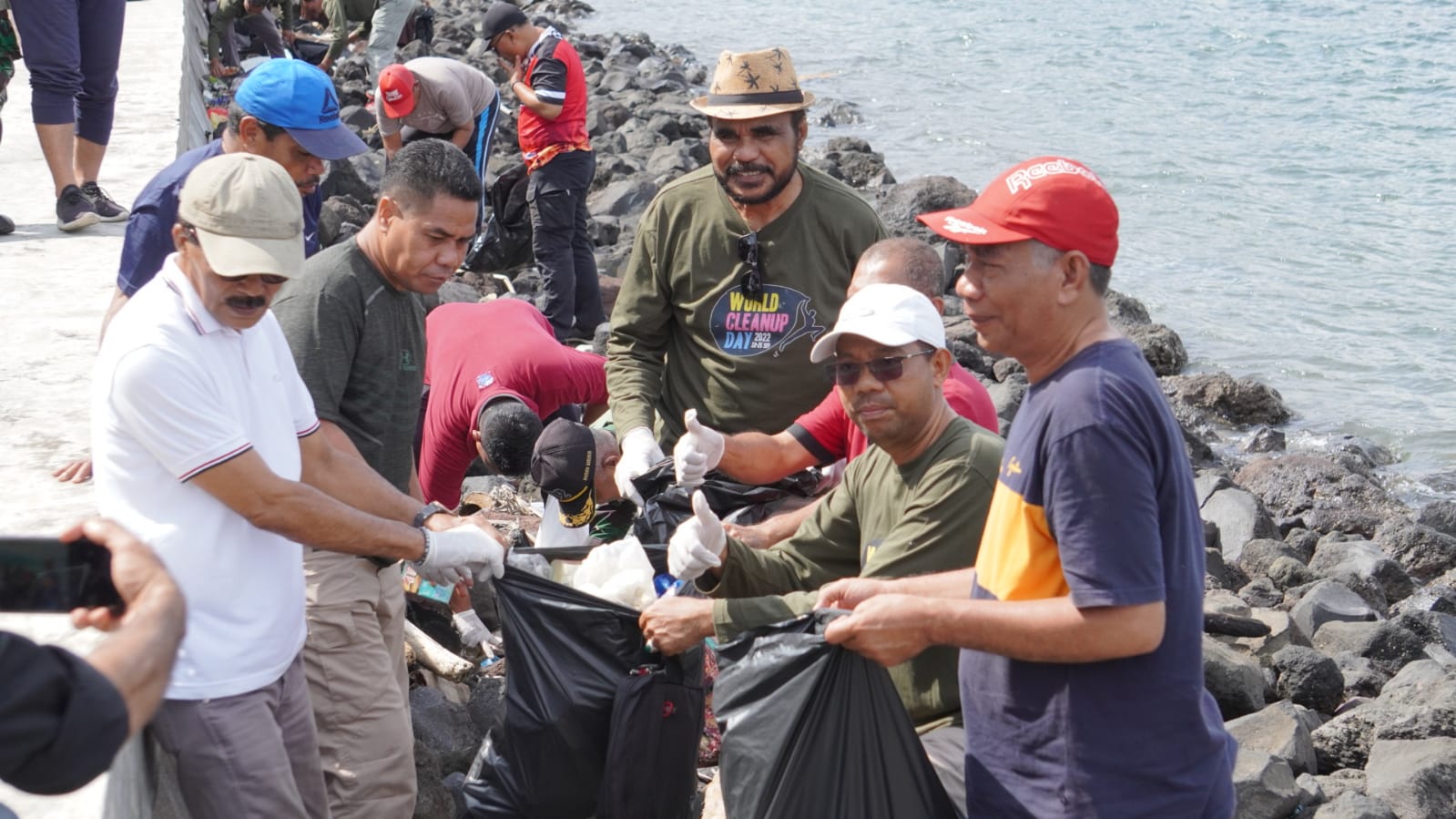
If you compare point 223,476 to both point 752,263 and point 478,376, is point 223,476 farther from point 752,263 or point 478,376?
point 478,376

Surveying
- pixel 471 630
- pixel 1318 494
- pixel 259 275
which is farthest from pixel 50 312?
pixel 1318 494

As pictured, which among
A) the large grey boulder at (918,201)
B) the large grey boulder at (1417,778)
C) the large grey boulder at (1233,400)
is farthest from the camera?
the large grey boulder at (918,201)

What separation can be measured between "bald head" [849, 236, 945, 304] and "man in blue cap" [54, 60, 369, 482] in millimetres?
1731

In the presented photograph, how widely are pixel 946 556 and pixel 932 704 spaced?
1.12ft

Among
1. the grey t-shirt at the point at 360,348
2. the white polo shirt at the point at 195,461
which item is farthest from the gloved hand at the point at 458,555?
the white polo shirt at the point at 195,461

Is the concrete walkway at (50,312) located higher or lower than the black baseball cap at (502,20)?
lower

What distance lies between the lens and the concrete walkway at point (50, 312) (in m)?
4.11

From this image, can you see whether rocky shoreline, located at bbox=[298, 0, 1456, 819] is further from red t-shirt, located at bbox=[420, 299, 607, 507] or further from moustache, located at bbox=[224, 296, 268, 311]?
moustache, located at bbox=[224, 296, 268, 311]

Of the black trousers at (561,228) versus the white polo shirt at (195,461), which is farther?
the black trousers at (561,228)

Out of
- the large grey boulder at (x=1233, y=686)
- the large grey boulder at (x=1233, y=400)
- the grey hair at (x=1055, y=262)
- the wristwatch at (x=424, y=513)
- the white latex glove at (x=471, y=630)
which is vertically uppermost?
the grey hair at (x=1055, y=262)

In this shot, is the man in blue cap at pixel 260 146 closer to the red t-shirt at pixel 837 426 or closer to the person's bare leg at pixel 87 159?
the red t-shirt at pixel 837 426

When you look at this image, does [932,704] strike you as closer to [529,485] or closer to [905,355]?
[905,355]

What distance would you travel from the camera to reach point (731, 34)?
28.5 meters

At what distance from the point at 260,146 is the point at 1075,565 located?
3151 mm
